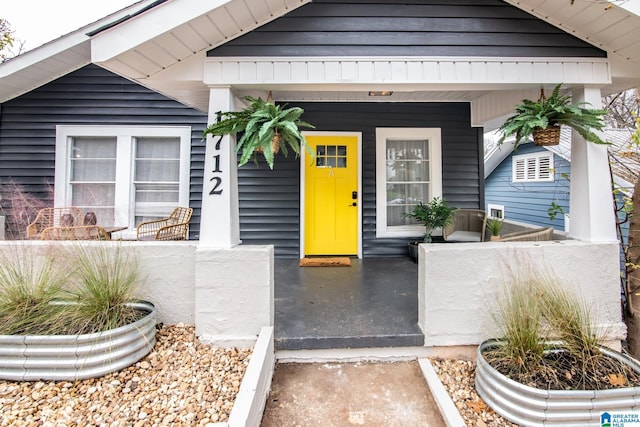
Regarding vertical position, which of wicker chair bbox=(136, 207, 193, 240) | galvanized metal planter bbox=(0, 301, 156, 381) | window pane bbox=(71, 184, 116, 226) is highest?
window pane bbox=(71, 184, 116, 226)

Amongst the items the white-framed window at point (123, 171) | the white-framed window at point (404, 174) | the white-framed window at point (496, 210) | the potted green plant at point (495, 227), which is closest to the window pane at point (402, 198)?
the white-framed window at point (404, 174)

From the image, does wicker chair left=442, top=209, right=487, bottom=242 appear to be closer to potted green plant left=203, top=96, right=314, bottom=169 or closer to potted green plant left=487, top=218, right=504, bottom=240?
potted green plant left=487, top=218, right=504, bottom=240

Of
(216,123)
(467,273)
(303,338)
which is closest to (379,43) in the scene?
(216,123)

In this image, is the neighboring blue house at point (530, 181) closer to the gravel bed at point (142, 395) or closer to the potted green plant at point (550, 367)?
the potted green plant at point (550, 367)

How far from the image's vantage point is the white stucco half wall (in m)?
2.25

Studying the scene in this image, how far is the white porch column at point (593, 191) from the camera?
245 cm

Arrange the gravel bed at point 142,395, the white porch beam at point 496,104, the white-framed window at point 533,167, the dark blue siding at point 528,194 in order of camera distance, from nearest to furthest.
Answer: the gravel bed at point 142,395 → the white porch beam at point 496,104 → the dark blue siding at point 528,194 → the white-framed window at point 533,167

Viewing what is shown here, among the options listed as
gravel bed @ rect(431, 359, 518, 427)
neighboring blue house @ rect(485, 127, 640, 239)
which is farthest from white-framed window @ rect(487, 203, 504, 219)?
gravel bed @ rect(431, 359, 518, 427)

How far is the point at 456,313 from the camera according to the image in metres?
2.26

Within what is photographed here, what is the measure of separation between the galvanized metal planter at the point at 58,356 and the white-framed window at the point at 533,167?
8.43 metres

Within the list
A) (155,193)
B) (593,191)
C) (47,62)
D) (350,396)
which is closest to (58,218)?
(155,193)

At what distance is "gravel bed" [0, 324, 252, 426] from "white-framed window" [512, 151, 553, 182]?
7933mm

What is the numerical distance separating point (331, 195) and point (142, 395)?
3297 mm

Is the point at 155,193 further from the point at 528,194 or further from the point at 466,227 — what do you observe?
the point at 528,194
